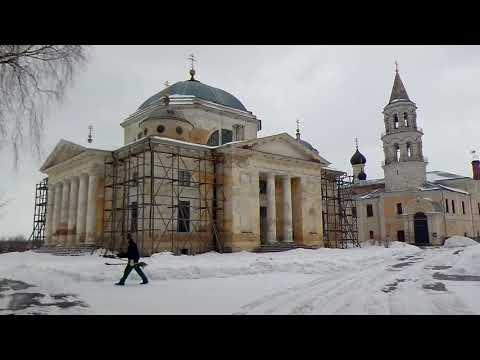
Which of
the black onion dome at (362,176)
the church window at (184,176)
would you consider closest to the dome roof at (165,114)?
the church window at (184,176)

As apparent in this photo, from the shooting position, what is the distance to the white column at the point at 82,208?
28.5 metres

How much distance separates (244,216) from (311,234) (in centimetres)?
734

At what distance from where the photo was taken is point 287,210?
3033 centimetres

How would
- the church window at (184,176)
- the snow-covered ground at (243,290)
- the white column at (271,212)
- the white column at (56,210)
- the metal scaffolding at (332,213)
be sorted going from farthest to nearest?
the metal scaffolding at (332,213)
the white column at (56,210)
the white column at (271,212)
the church window at (184,176)
the snow-covered ground at (243,290)

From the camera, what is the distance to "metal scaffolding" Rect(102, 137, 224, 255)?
24844mm

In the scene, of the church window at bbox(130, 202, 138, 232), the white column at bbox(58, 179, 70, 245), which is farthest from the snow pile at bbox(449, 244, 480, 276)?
the white column at bbox(58, 179, 70, 245)

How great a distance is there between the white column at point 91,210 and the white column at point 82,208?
0.99m

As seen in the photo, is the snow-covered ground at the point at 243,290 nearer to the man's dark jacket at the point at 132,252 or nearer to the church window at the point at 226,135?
the man's dark jacket at the point at 132,252

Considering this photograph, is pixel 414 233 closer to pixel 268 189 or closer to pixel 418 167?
pixel 418 167

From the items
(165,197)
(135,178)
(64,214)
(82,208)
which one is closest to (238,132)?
(165,197)

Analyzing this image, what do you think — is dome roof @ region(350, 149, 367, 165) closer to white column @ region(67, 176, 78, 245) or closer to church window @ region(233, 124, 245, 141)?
church window @ region(233, 124, 245, 141)
